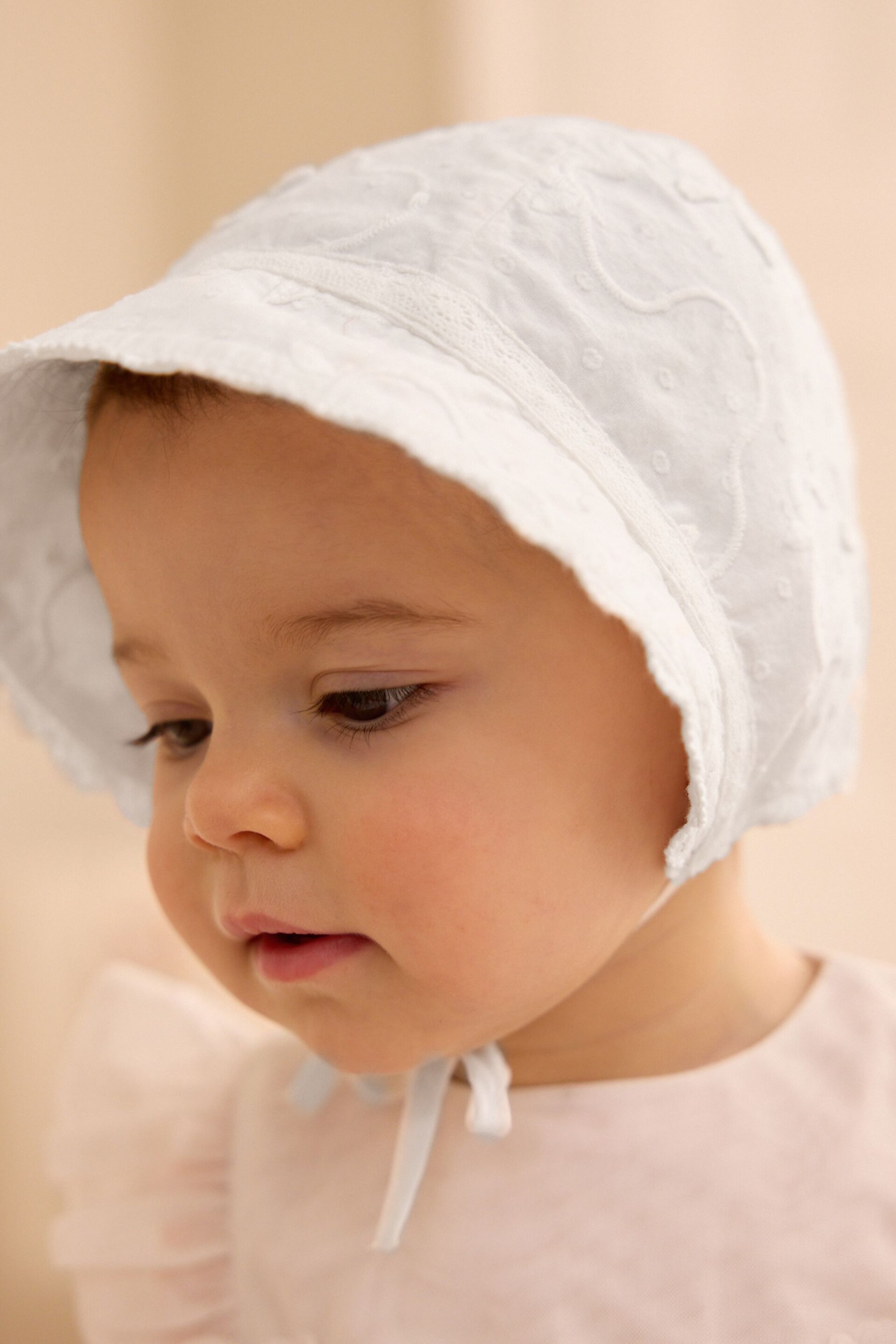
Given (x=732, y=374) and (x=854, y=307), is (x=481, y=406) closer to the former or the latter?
(x=732, y=374)

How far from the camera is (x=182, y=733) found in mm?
741

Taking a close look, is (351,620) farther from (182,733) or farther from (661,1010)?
(661,1010)

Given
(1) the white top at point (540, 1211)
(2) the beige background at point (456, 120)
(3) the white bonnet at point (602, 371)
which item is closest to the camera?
(3) the white bonnet at point (602, 371)

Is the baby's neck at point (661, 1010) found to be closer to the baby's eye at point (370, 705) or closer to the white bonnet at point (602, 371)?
the white bonnet at point (602, 371)

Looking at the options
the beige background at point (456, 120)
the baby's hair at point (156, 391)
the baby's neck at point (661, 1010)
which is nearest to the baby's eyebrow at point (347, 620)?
the baby's hair at point (156, 391)

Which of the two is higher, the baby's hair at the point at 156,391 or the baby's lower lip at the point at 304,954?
the baby's hair at the point at 156,391

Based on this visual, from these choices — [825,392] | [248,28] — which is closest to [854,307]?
[825,392]

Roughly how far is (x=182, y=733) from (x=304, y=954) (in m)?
0.18

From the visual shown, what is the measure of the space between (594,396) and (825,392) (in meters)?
0.20

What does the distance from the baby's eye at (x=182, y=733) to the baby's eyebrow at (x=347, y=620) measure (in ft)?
0.48

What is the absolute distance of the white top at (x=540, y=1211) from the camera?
0.66 m

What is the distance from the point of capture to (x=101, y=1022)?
3.28 feet

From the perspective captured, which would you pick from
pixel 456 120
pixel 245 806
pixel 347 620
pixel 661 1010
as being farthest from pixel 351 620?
pixel 456 120

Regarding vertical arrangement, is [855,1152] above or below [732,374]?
below
